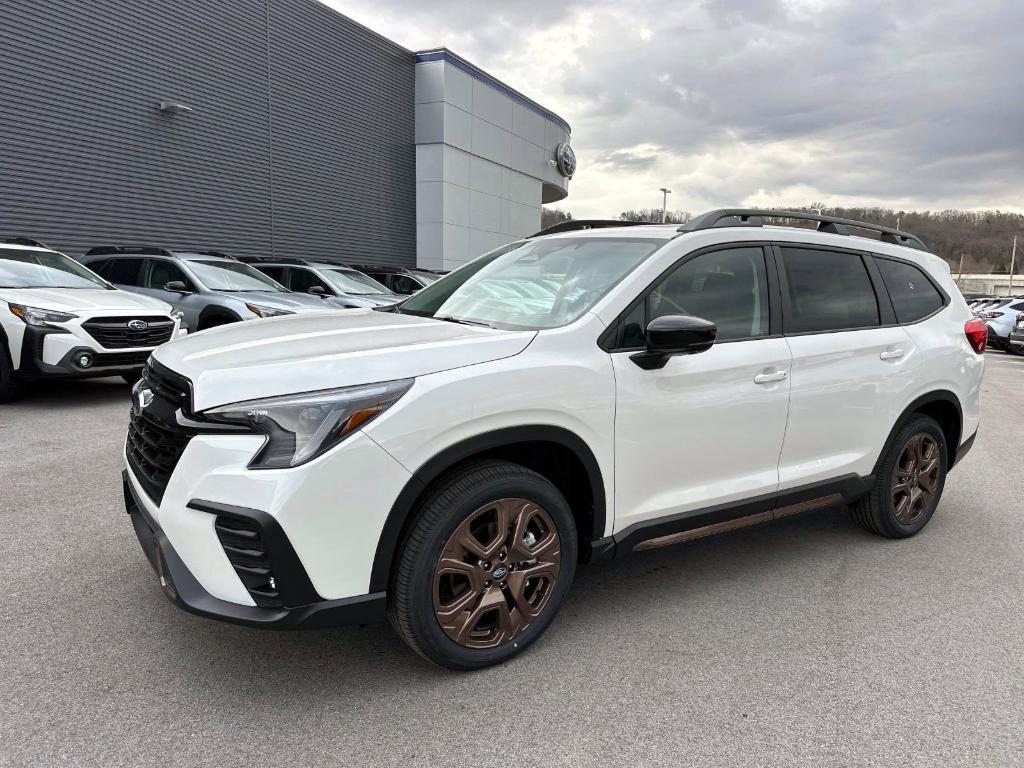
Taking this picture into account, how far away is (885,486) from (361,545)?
3.15 m

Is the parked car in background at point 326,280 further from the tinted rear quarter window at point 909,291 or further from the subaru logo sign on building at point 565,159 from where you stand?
the subaru logo sign on building at point 565,159

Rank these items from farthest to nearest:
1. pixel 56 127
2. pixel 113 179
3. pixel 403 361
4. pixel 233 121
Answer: pixel 233 121
pixel 113 179
pixel 56 127
pixel 403 361

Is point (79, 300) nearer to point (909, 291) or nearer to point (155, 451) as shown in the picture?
point (155, 451)

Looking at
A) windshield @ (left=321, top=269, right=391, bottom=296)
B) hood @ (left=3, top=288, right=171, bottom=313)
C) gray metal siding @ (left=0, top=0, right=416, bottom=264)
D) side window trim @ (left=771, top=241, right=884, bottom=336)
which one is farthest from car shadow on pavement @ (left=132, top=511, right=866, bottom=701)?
gray metal siding @ (left=0, top=0, right=416, bottom=264)

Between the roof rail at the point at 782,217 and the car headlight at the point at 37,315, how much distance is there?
21.2 ft

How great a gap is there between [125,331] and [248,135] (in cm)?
1190

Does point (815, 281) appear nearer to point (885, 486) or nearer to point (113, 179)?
point (885, 486)

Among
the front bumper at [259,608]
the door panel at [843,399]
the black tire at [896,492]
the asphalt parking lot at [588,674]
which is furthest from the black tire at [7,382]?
A: the black tire at [896,492]

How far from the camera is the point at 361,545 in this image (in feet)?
7.73

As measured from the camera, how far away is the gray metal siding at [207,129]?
527 inches

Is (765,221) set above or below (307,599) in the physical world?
above

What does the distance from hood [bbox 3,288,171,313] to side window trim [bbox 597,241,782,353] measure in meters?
6.46

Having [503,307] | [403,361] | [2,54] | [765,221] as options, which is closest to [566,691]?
[403,361]

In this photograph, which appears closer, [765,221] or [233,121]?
[765,221]
